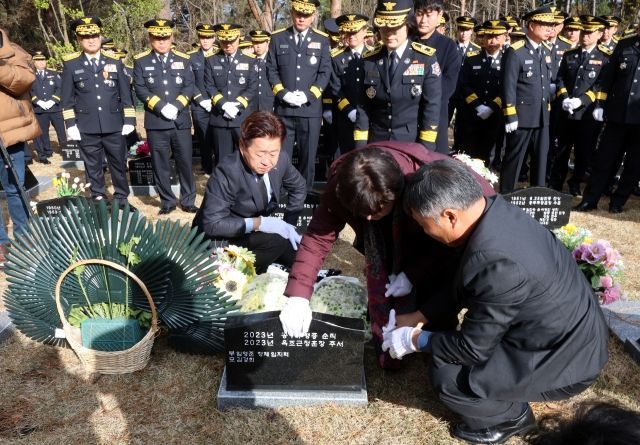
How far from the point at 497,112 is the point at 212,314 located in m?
5.23

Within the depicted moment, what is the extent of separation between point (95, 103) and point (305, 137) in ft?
8.05

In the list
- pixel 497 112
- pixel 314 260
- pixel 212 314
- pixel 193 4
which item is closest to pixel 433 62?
pixel 497 112

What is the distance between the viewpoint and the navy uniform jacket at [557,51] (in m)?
6.69

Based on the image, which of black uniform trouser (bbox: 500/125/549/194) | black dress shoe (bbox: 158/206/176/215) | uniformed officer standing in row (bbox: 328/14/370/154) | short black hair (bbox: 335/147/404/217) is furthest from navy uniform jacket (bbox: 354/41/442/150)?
short black hair (bbox: 335/147/404/217)

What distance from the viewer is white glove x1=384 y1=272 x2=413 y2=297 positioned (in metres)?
2.63

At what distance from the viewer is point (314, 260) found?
262cm

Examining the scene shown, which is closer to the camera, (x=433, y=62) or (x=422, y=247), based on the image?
(x=422, y=247)

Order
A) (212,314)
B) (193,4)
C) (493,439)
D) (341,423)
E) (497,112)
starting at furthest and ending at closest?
(193,4) → (497,112) → (212,314) → (341,423) → (493,439)

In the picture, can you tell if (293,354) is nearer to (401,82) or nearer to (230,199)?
(230,199)

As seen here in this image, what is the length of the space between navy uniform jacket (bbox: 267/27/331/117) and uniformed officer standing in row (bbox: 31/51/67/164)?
4.79m

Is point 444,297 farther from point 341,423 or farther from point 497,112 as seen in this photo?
point 497,112

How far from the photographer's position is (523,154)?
588 cm

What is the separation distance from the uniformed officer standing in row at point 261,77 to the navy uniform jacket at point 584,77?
13.1ft

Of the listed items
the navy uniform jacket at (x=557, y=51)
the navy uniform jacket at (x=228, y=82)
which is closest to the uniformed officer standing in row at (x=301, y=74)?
the navy uniform jacket at (x=228, y=82)
